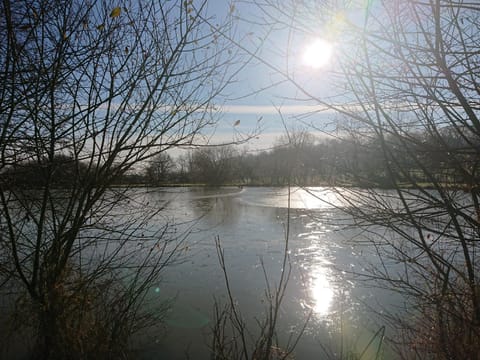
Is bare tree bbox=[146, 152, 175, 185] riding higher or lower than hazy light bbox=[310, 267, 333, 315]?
higher

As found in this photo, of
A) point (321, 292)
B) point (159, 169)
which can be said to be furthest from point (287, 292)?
point (159, 169)

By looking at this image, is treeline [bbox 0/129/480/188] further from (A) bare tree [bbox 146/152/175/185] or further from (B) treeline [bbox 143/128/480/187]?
(A) bare tree [bbox 146/152/175/185]

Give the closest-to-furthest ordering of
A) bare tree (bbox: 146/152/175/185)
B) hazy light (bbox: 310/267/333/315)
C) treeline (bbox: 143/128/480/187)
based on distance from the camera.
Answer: treeline (bbox: 143/128/480/187), bare tree (bbox: 146/152/175/185), hazy light (bbox: 310/267/333/315)

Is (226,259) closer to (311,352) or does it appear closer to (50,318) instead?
(311,352)

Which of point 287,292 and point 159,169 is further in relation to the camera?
point 287,292

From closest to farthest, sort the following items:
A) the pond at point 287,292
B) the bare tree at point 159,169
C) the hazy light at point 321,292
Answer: the bare tree at point 159,169 < the pond at point 287,292 < the hazy light at point 321,292

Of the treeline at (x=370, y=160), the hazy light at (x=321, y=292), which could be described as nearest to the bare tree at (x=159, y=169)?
the treeline at (x=370, y=160)

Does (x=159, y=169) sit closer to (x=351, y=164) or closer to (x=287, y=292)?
(x=351, y=164)

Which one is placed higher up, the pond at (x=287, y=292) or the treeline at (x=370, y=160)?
the treeline at (x=370, y=160)

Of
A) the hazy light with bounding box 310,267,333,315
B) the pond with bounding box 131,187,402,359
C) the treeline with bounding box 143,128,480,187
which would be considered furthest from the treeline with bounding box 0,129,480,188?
the hazy light with bounding box 310,267,333,315

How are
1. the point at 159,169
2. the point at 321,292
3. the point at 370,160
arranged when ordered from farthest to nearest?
the point at 321,292 → the point at 159,169 → the point at 370,160

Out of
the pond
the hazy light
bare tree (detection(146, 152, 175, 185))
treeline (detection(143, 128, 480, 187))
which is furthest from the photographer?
the hazy light

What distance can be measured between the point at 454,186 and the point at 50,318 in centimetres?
367

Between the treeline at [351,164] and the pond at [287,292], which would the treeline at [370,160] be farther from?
the pond at [287,292]
